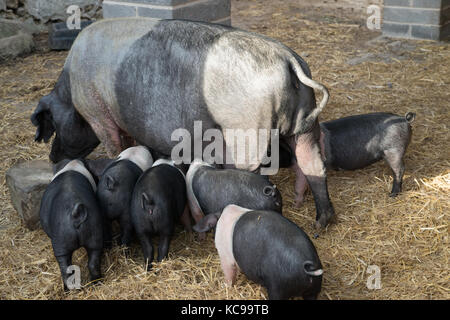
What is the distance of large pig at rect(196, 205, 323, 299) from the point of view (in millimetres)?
3203

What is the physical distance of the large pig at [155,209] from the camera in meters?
3.82

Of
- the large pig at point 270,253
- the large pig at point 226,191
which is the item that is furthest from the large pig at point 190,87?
the large pig at point 270,253

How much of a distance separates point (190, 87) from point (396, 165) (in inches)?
69.8

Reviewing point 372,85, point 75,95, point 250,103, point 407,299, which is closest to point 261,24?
point 372,85

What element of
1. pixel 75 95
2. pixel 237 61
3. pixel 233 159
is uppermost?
pixel 237 61

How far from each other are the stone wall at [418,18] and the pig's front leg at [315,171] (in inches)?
198

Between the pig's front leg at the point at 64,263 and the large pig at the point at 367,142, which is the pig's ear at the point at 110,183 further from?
the large pig at the point at 367,142

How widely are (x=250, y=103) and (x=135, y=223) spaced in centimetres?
107

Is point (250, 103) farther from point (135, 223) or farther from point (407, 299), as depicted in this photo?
point (407, 299)

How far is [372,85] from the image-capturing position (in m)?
7.02

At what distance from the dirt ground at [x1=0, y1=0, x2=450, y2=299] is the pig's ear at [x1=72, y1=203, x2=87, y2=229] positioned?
0.41 metres

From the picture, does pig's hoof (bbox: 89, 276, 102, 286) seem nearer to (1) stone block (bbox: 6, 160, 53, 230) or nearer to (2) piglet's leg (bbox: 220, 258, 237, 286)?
(2) piglet's leg (bbox: 220, 258, 237, 286)

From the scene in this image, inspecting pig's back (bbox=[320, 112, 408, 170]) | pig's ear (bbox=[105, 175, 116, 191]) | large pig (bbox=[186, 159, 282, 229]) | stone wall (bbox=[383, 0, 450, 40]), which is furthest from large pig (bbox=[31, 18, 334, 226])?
stone wall (bbox=[383, 0, 450, 40])

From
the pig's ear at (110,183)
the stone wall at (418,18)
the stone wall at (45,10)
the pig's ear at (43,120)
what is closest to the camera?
the pig's ear at (110,183)
